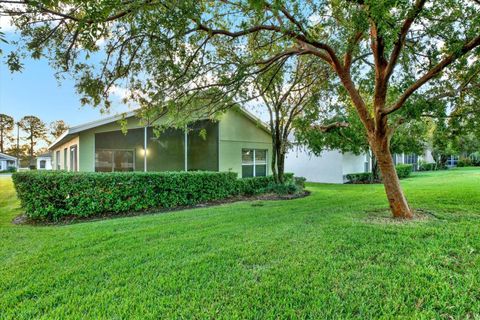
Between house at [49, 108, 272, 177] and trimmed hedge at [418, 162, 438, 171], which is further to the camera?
trimmed hedge at [418, 162, 438, 171]

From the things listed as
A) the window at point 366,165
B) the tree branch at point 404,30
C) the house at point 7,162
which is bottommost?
the window at point 366,165

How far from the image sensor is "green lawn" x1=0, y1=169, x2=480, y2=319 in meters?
2.76

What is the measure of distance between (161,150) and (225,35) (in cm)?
1093

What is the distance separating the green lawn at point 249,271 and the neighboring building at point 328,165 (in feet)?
46.0

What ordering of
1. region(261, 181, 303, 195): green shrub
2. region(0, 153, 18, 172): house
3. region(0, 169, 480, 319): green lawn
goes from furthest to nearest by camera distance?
region(0, 153, 18, 172): house < region(261, 181, 303, 195): green shrub < region(0, 169, 480, 319): green lawn

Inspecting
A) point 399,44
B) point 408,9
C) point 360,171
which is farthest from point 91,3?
point 360,171

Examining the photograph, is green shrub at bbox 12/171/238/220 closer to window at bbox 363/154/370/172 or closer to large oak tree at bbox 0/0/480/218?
large oak tree at bbox 0/0/480/218

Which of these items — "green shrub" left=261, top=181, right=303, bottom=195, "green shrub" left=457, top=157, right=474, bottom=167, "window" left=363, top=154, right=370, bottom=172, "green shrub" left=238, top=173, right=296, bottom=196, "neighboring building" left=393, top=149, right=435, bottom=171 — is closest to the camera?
"green shrub" left=238, top=173, right=296, bottom=196

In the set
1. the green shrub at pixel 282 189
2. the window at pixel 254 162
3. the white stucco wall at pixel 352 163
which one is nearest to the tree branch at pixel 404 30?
the green shrub at pixel 282 189

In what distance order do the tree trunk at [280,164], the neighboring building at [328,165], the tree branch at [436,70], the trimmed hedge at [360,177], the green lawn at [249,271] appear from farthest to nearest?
the trimmed hedge at [360,177], the neighboring building at [328,165], the tree trunk at [280,164], the tree branch at [436,70], the green lawn at [249,271]

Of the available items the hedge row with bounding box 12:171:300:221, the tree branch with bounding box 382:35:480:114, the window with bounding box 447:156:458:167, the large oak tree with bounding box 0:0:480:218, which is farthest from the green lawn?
the window with bounding box 447:156:458:167

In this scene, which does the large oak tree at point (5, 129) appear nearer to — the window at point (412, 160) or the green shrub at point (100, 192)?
the green shrub at point (100, 192)

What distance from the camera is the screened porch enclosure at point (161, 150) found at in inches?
546

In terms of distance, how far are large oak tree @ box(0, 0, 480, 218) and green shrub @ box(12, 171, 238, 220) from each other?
10.4ft
